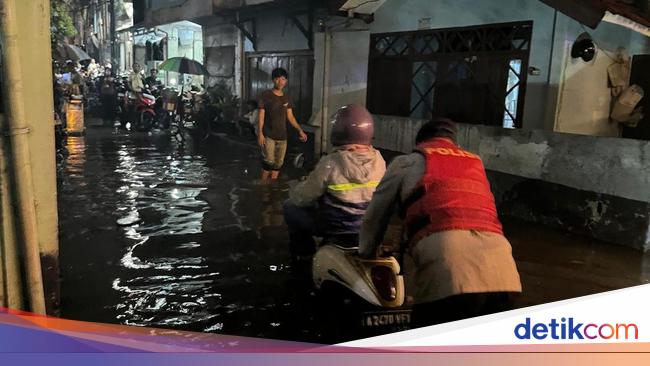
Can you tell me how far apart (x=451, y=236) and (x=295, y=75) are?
29.5 ft

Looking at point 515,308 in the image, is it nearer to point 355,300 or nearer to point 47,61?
point 355,300

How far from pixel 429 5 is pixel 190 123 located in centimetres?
812

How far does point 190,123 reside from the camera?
1391 cm

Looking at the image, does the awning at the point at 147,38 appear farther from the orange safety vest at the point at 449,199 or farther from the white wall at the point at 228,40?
the orange safety vest at the point at 449,199

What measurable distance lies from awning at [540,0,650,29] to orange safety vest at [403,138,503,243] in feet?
12.2

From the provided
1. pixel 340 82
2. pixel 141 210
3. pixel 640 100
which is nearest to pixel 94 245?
pixel 141 210

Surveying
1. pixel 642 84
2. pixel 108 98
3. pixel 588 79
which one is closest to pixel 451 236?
pixel 588 79

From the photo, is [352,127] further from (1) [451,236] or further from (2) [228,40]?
(2) [228,40]

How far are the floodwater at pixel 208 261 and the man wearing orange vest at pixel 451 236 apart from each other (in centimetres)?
56

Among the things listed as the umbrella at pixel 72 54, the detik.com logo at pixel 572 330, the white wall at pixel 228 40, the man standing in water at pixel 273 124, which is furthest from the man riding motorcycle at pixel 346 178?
the umbrella at pixel 72 54

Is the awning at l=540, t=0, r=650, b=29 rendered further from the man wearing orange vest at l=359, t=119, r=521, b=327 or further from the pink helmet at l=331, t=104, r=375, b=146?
the man wearing orange vest at l=359, t=119, r=521, b=327

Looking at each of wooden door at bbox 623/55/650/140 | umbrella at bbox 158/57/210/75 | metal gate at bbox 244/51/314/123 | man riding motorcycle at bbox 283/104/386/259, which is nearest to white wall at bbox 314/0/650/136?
wooden door at bbox 623/55/650/140

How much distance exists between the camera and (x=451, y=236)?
213 centimetres

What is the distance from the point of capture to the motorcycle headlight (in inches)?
104
